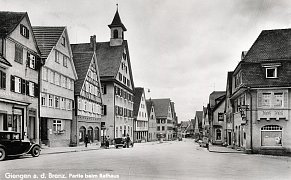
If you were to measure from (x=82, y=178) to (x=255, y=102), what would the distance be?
2449 centimetres

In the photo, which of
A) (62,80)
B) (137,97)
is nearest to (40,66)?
(62,80)

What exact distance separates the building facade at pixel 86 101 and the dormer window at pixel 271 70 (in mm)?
20880

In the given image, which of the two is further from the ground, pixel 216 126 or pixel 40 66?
pixel 40 66

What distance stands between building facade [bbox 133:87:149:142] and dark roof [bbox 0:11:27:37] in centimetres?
4672

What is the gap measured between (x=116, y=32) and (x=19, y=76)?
34.6 metres

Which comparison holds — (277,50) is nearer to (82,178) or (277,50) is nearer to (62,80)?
(62,80)

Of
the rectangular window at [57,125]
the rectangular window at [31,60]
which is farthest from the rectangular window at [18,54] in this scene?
the rectangular window at [57,125]

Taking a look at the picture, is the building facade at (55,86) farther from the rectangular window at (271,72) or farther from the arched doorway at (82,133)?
the rectangular window at (271,72)

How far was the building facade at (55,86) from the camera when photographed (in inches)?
1442

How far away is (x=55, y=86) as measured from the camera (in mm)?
38688

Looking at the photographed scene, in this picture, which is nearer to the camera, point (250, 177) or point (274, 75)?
point (250, 177)

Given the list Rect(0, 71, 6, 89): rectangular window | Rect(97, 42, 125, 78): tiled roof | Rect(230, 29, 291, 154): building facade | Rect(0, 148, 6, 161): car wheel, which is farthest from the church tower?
Rect(0, 148, 6, 161): car wheel

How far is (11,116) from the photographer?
98.2 feet

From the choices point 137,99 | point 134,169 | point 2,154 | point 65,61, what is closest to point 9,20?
point 65,61
